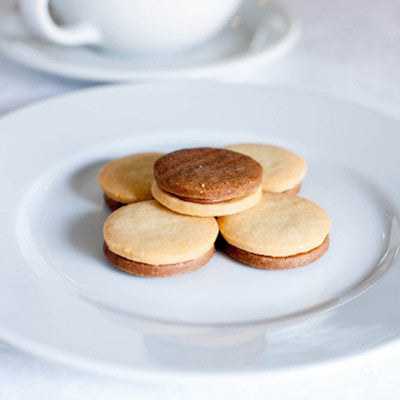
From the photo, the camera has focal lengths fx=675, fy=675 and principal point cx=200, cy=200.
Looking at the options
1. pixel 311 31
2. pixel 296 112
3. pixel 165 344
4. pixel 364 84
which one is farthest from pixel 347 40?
pixel 165 344

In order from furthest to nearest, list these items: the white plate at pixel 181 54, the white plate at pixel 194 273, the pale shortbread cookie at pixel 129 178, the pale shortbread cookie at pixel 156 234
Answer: the white plate at pixel 181 54
the pale shortbread cookie at pixel 129 178
the pale shortbread cookie at pixel 156 234
the white plate at pixel 194 273

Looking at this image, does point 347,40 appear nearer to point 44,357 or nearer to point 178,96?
point 178,96

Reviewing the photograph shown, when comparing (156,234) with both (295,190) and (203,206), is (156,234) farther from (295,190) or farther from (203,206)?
(295,190)

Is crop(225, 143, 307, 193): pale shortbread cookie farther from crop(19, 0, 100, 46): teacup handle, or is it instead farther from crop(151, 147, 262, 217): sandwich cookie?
crop(19, 0, 100, 46): teacup handle

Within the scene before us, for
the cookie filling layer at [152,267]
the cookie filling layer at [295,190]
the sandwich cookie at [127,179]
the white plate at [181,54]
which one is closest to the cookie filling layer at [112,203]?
the sandwich cookie at [127,179]

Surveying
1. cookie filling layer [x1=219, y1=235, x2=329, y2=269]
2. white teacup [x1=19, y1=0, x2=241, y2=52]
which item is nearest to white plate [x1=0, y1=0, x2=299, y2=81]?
white teacup [x1=19, y1=0, x2=241, y2=52]

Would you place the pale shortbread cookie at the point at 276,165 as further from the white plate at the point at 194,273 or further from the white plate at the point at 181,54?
the white plate at the point at 181,54

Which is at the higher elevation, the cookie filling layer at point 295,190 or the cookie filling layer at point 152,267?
the cookie filling layer at point 295,190
